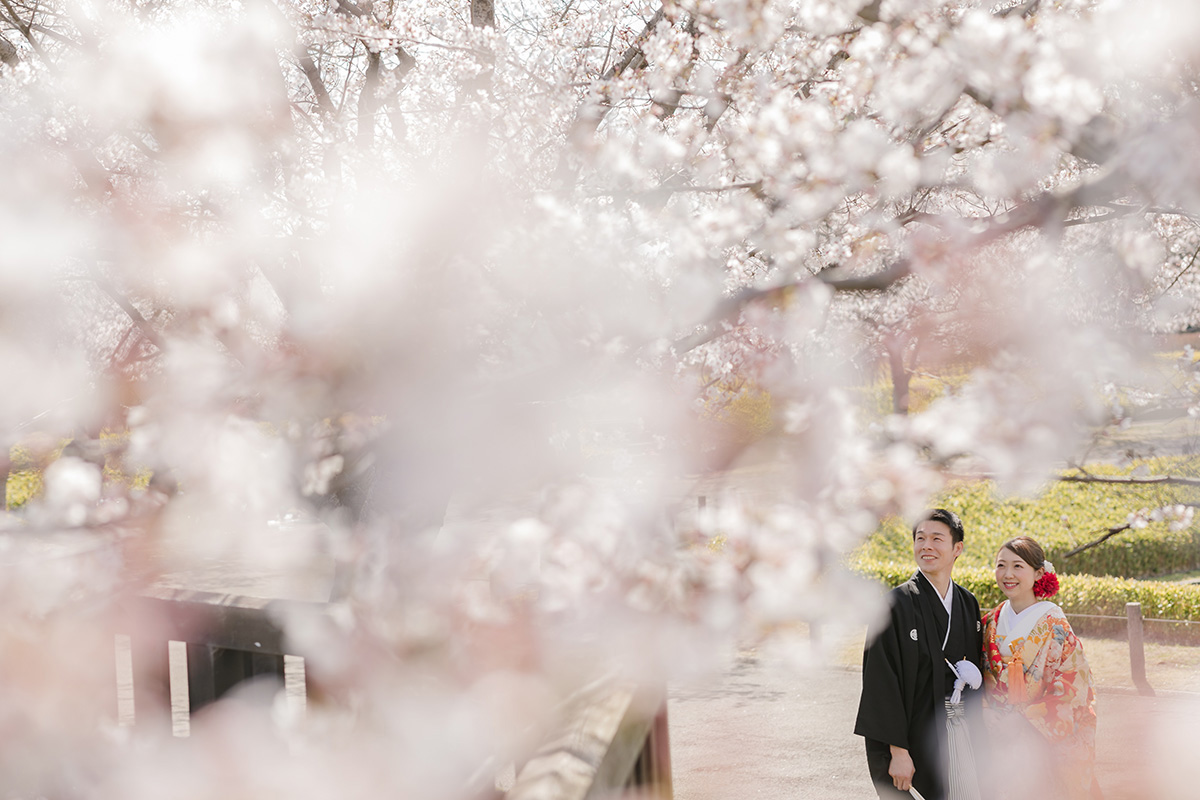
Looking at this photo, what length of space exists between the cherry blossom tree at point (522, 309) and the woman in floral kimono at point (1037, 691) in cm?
71

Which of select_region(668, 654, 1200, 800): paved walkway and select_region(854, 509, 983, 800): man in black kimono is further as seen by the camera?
select_region(668, 654, 1200, 800): paved walkway

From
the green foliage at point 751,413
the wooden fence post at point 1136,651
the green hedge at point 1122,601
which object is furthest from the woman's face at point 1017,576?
the green hedge at point 1122,601

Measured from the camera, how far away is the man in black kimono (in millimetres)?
3061

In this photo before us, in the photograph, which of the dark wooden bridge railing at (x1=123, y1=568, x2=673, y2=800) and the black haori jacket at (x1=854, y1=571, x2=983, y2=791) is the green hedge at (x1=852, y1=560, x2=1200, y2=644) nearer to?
the black haori jacket at (x1=854, y1=571, x2=983, y2=791)

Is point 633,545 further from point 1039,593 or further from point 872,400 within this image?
point 872,400

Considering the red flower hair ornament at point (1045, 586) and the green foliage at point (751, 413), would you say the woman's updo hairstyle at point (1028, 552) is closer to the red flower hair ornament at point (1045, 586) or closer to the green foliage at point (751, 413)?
the red flower hair ornament at point (1045, 586)

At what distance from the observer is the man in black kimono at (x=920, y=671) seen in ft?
10.0

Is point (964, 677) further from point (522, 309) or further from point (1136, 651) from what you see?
point (1136, 651)

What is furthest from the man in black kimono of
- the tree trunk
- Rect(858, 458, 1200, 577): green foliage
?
Rect(858, 458, 1200, 577): green foliage

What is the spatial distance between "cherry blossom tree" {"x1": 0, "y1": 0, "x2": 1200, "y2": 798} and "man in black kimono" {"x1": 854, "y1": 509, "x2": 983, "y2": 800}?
392mm

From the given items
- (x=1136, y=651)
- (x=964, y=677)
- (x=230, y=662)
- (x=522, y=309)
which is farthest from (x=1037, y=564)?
(x=1136, y=651)

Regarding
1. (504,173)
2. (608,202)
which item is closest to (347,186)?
(504,173)

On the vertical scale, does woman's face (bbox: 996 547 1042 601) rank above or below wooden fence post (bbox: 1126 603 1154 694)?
above

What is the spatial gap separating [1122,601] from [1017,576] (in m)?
7.59
